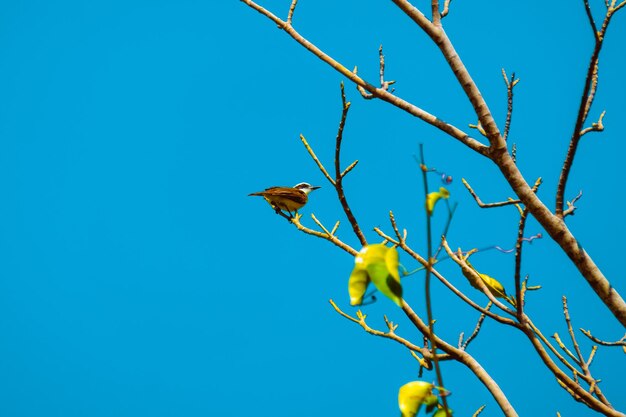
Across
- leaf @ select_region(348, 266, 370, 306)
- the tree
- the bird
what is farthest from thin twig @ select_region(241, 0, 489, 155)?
the bird

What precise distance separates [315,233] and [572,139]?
41.6 inches

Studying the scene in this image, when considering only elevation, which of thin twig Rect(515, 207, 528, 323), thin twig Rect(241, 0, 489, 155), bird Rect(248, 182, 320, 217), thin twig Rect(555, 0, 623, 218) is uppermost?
bird Rect(248, 182, 320, 217)

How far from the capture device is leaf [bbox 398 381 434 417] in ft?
3.64

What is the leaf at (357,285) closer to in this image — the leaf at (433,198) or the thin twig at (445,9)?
the leaf at (433,198)

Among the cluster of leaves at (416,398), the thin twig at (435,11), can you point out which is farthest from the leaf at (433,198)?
the thin twig at (435,11)

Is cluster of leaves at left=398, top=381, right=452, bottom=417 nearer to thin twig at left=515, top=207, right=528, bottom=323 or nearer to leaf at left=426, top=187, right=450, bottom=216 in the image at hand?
leaf at left=426, top=187, right=450, bottom=216

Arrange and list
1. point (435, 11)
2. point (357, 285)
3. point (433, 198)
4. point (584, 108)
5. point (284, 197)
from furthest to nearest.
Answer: point (284, 197)
point (435, 11)
point (584, 108)
point (357, 285)
point (433, 198)

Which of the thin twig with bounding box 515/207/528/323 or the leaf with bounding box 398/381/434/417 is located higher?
the thin twig with bounding box 515/207/528/323

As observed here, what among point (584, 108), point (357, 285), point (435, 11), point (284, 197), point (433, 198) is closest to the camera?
point (433, 198)

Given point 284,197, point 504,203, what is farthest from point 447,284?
point 284,197

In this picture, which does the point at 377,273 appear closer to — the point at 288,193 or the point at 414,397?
the point at 414,397

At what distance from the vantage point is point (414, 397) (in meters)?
1.12

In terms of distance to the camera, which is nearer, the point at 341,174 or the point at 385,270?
the point at 385,270

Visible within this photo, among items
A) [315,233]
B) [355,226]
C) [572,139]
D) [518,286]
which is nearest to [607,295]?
[518,286]
